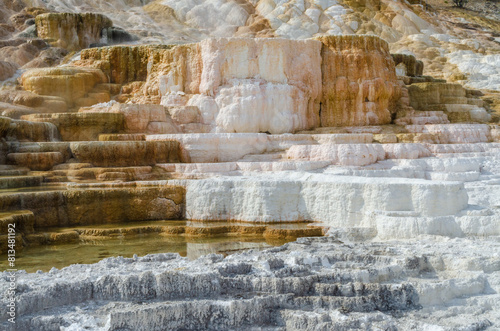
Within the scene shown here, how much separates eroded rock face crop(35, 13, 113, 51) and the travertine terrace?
0.20ft

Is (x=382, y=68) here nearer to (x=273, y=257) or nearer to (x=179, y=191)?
(x=179, y=191)

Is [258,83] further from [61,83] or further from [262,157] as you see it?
[61,83]

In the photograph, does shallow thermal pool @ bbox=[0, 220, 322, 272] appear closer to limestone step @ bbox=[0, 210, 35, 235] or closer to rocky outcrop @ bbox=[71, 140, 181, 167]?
limestone step @ bbox=[0, 210, 35, 235]

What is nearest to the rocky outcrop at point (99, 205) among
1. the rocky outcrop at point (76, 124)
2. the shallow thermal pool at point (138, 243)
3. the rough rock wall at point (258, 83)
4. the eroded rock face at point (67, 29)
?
the shallow thermal pool at point (138, 243)

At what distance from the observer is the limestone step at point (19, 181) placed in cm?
796

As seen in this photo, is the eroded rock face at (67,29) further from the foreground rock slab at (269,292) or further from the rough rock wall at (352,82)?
the foreground rock slab at (269,292)

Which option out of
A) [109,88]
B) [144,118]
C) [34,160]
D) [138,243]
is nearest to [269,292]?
[138,243]

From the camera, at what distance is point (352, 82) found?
43.3 feet

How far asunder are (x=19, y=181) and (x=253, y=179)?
344 centimetres

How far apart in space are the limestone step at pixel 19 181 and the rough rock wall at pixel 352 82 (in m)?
7.24

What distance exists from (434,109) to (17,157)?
10228 millimetres

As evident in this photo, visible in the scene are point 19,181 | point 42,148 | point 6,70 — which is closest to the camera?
point 19,181

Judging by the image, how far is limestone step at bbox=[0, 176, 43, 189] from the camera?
7965 mm

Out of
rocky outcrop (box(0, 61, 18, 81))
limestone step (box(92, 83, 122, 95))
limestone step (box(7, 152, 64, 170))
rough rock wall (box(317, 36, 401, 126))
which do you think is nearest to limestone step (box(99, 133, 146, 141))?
limestone step (box(7, 152, 64, 170))
